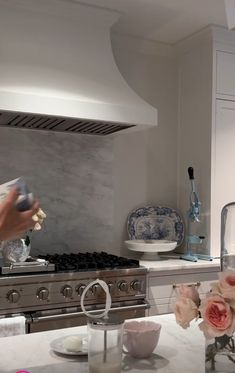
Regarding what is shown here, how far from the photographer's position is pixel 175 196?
359cm

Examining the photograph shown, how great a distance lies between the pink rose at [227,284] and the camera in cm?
99

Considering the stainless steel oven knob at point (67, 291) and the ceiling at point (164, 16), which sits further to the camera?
the ceiling at point (164, 16)

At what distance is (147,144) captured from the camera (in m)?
3.49

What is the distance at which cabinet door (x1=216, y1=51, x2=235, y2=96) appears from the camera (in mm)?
3211

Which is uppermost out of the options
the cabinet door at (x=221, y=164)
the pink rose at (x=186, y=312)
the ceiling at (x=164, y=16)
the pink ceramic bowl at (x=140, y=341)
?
the ceiling at (x=164, y=16)

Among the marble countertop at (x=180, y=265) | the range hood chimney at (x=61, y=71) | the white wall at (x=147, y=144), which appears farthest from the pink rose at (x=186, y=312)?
the white wall at (x=147, y=144)

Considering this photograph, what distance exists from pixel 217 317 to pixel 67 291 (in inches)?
62.2

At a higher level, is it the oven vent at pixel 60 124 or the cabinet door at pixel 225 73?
the cabinet door at pixel 225 73

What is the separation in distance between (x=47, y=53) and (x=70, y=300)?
55.0 inches

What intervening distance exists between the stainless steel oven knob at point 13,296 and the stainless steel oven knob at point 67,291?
0.25 m

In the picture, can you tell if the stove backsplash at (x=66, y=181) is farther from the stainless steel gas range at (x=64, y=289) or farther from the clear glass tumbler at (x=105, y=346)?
the clear glass tumbler at (x=105, y=346)

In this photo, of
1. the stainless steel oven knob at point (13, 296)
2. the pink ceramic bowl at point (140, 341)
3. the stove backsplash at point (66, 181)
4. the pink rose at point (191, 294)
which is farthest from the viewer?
the stove backsplash at point (66, 181)

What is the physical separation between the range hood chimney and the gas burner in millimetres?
832

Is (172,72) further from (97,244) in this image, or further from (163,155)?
(97,244)
